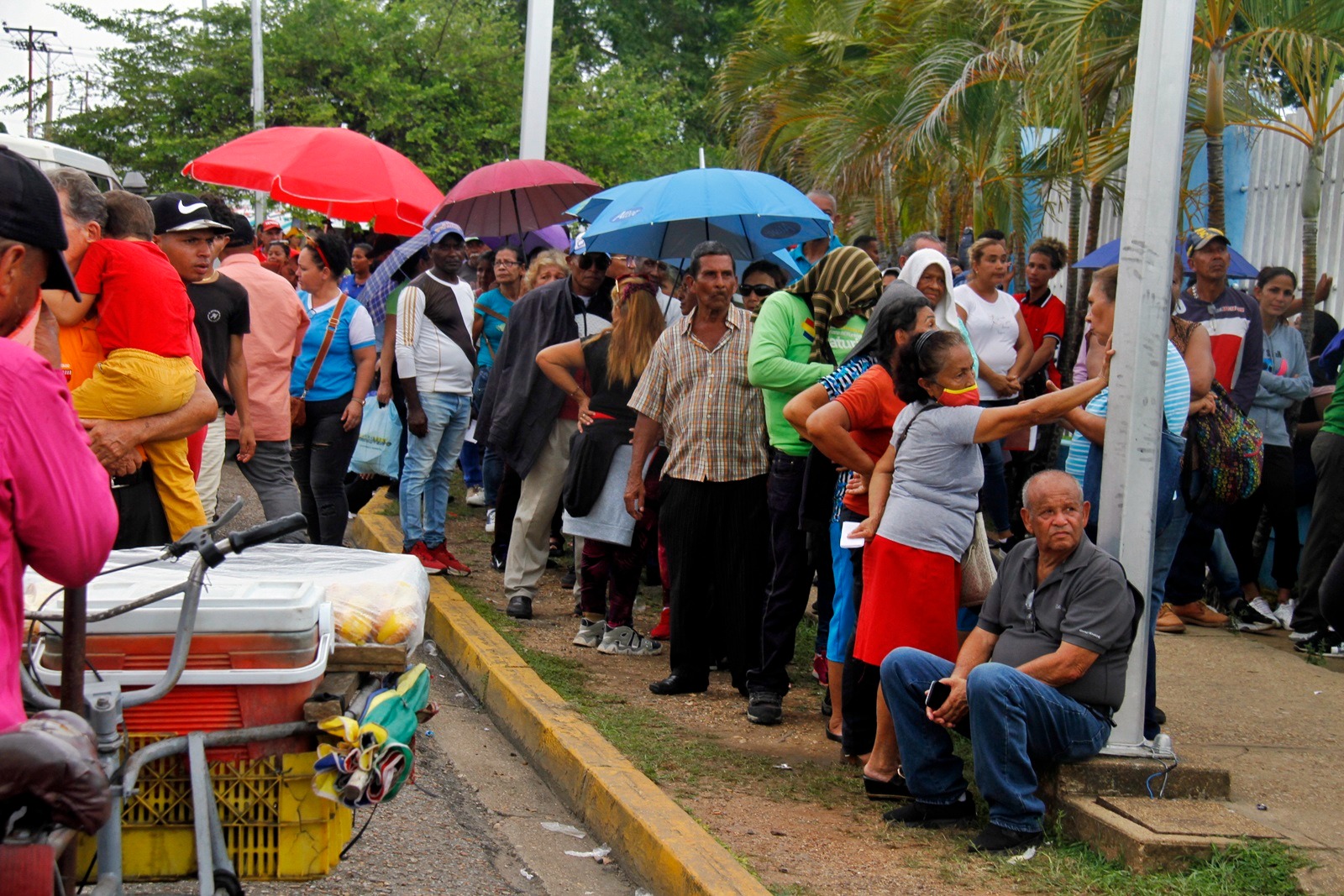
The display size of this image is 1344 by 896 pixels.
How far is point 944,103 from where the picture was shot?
1073cm

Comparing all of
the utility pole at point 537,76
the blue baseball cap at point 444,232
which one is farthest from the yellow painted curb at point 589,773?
the utility pole at point 537,76

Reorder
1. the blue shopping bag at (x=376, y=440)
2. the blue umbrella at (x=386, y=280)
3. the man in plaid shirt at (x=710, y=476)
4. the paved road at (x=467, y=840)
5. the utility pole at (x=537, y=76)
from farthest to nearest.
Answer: the utility pole at (x=537, y=76) → the blue umbrella at (x=386, y=280) → the blue shopping bag at (x=376, y=440) → the man in plaid shirt at (x=710, y=476) → the paved road at (x=467, y=840)

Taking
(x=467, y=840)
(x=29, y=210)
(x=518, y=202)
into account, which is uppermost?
(x=518, y=202)

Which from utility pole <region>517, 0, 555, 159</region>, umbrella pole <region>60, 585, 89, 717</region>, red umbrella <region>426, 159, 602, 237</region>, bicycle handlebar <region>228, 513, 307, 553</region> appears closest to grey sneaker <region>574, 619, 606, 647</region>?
red umbrella <region>426, 159, 602, 237</region>

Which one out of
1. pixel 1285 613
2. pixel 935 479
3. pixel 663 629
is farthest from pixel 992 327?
pixel 935 479

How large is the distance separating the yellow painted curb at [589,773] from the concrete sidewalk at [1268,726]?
5.72 ft

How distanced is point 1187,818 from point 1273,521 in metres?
4.05

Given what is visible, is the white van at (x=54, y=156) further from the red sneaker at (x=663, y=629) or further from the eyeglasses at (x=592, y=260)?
the red sneaker at (x=663, y=629)

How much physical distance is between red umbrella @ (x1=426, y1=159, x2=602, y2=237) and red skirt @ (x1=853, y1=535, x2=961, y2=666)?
6099mm

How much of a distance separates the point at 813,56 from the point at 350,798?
13364 mm

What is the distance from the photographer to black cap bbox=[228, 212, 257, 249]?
6.82 m

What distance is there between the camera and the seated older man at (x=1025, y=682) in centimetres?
454

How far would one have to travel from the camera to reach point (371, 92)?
82.1 ft

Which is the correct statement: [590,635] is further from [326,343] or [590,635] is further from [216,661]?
[216,661]
